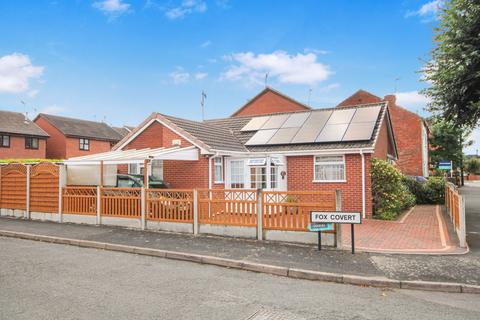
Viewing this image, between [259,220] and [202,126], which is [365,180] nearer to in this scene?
[259,220]

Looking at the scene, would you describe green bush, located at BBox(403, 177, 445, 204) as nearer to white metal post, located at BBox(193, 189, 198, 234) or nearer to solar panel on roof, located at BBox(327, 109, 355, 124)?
solar panel on roof, located at BBox(327, 109, 355, 124)

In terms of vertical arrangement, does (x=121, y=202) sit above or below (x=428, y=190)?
above

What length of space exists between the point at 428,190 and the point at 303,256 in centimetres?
1685

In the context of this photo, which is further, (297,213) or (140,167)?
(140,167)

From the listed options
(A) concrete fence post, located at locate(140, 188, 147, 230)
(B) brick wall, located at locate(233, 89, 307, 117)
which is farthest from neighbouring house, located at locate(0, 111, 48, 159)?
(A) concrete fence post, located at locate(140, 188, 147, 230)

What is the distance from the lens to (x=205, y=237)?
34.0 ft

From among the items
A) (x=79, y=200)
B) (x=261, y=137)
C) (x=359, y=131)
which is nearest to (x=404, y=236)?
(x=359, y=131)

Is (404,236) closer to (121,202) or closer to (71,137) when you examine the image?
(121,202)

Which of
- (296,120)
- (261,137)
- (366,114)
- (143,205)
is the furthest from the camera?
(296,120)

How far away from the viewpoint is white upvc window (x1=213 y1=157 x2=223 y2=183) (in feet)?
52.0

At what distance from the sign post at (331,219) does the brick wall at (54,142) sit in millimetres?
41650

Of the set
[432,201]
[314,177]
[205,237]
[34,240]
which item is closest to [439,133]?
[432,201]

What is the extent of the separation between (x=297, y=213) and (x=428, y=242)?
373cm

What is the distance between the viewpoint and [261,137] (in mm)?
18781
